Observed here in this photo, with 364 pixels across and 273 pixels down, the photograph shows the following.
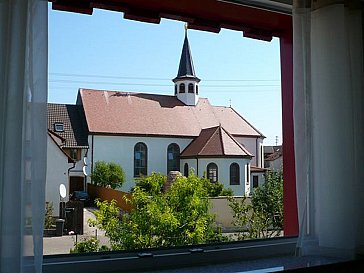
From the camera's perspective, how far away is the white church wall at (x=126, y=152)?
6.59 feet

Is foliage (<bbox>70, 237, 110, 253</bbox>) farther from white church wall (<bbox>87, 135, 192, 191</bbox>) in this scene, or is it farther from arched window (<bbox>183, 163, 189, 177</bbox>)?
arched window (<bbox>183, 163, 189, 177</bbox>)

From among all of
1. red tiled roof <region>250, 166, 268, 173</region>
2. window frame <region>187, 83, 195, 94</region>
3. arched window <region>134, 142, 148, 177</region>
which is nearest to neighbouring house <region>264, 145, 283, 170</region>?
red tiled roof <region>250, 166, 268, 173</region>

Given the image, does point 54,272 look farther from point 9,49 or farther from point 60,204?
point 9,49

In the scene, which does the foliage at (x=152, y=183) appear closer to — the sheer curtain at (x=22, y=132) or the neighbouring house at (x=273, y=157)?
the neighbouring house at (x=273, y=157)

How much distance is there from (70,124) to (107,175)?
11.9 inches

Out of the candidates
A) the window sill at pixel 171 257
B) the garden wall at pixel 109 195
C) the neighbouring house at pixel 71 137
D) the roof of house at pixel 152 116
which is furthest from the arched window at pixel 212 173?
the neighbouring house at pixel 71 137

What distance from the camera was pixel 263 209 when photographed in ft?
7.28

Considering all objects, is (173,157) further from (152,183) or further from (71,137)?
(71,137)

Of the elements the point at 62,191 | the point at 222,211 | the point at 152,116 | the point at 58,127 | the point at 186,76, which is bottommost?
the point at 222,211

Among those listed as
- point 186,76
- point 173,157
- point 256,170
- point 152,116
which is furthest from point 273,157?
point 152,116

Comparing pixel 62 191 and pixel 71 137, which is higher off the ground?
pixel 71 137

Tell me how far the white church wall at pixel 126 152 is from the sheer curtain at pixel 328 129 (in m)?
0.82

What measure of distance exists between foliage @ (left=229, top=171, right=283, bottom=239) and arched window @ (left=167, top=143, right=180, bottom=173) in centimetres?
35

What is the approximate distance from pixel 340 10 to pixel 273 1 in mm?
303
